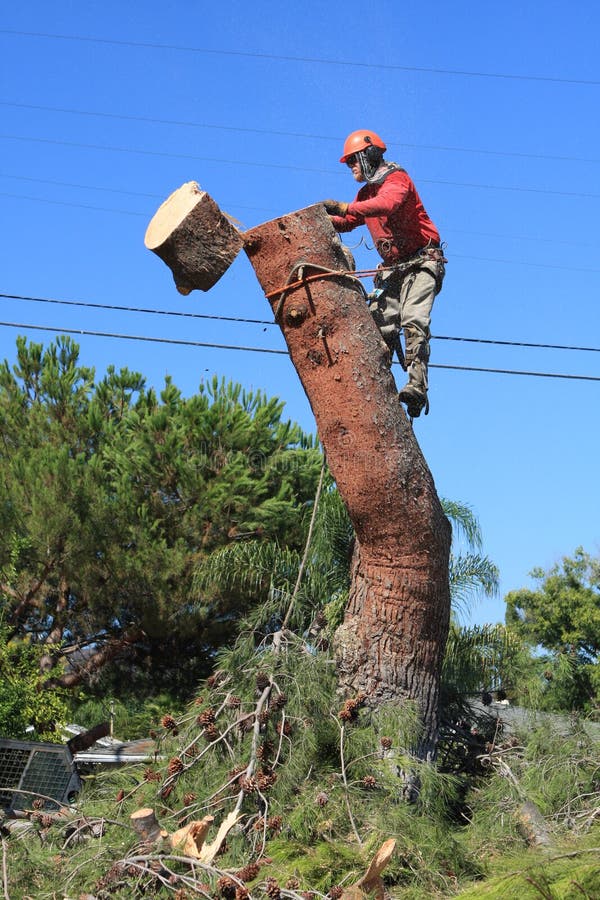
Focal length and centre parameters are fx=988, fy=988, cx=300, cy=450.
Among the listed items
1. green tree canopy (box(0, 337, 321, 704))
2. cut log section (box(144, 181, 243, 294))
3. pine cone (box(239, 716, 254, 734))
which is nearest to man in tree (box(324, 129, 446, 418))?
cut log section (box(144, 181, 243, 294))

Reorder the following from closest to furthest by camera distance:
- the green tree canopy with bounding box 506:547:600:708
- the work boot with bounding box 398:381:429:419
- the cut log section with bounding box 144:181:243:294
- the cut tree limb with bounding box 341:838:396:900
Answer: the cut tree limb with bounding box 341:838:396:900 → the cut log section with bounding box 144:181:243:294 → the work boot with bounding box 398:381:429:419 → the green tree canopy with bounding box 506:547:600:708

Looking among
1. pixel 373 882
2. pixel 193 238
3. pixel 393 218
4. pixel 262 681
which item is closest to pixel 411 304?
pixel 393 218

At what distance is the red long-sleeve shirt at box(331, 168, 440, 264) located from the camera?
4.98 m

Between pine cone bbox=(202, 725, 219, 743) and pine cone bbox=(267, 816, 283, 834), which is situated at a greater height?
pine cone bbox=(202, 725, 219, 743)

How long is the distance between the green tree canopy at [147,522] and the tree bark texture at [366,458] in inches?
264

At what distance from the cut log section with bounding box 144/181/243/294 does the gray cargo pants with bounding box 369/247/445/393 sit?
954 millimetres

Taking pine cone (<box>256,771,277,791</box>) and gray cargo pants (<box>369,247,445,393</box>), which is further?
gray cargo pants (<box>369,247,445,393</box>)

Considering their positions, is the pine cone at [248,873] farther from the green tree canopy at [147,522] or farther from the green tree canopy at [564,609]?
the green tree canopy at [564,609]

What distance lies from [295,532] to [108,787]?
7.62 m

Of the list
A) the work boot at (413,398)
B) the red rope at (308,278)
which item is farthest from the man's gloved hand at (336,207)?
the work boot at (413,398)

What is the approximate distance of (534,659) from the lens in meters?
6.86

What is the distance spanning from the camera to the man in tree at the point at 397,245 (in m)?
5.00

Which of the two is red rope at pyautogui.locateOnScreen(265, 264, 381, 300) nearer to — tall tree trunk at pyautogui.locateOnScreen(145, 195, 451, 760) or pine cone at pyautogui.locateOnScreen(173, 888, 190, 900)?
tall tree trunk at pyautogui.locateOnScreen(145, 195, 451, 760)

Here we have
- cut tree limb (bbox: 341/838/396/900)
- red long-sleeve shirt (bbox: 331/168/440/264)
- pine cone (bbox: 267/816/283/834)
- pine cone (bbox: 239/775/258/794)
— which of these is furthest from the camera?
red long-sleeve shirt (bbox: 331/168/440/264)
